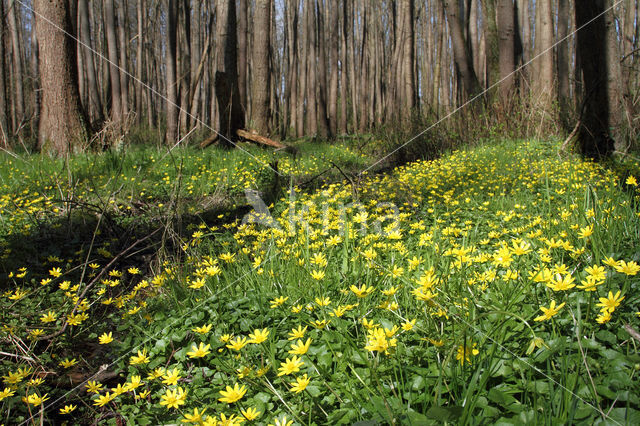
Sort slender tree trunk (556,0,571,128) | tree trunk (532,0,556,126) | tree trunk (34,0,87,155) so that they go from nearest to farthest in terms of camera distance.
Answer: tree trunk (34,0,87,155) < slender tree trunk (556,0,571,128) < tree trunk (532,0,556,126)

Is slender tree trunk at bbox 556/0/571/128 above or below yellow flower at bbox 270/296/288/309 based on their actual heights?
above

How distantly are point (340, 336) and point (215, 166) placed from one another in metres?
4.49

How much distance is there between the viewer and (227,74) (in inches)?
282

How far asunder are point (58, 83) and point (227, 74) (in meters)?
2.71

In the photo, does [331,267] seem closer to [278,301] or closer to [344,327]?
[278,301]

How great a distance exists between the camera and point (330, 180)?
4977mm

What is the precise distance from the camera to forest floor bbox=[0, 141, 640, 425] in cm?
105

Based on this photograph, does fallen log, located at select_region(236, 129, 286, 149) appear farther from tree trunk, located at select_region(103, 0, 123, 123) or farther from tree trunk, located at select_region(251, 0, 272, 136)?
tree trunk, located at select_region(103, 0, 123, 123)

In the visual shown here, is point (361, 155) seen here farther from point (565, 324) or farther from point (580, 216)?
point (565, 324)

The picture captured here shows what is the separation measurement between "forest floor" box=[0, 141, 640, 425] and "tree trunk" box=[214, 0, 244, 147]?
4.11m

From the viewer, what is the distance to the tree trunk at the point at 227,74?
280 inches

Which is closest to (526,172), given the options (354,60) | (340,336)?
(340,336)

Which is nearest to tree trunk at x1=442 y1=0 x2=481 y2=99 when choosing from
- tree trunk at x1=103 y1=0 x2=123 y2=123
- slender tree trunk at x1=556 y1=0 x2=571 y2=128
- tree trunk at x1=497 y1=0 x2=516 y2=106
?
tree trunk at x1=497 y1=0 x2=516 y2=106

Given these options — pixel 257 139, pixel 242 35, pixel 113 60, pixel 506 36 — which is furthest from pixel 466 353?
pixel 113 60
